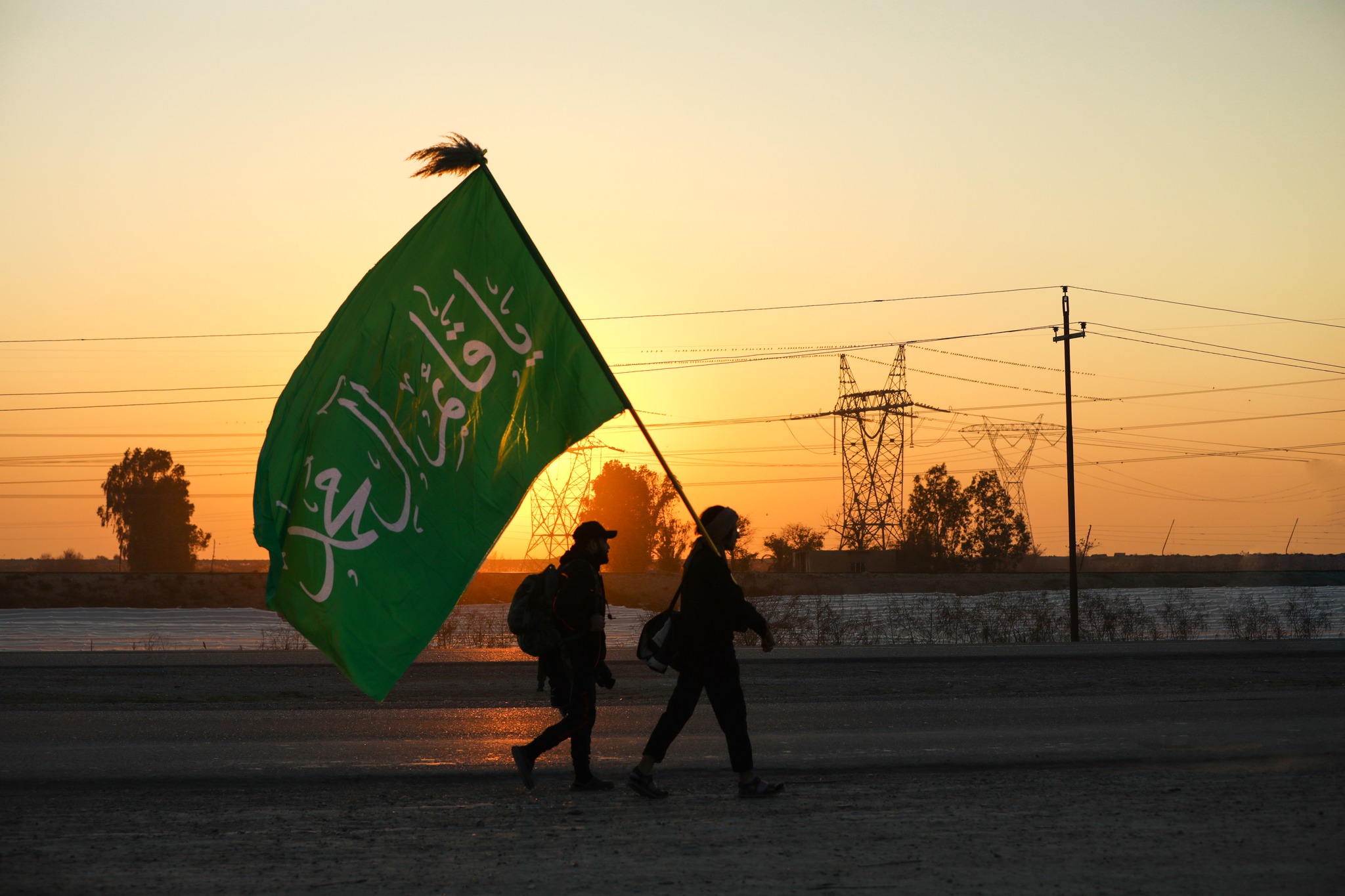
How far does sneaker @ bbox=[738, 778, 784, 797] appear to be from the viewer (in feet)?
26.7

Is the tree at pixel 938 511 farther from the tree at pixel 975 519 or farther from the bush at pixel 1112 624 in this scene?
the bush at pixel 1112 624

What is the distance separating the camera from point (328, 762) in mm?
9977

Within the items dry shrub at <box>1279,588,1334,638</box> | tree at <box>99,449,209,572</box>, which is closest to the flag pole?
dry shrub at <box>1279,588,1334,638</box>

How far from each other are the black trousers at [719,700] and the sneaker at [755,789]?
124 mm

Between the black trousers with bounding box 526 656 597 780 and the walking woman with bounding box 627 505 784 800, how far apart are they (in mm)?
452

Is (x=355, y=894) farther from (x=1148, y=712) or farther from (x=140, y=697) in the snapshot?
(x=140, y=697)

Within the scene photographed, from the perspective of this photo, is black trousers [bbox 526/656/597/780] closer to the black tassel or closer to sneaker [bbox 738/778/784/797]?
sneaker [bbox 738/778/784/797]

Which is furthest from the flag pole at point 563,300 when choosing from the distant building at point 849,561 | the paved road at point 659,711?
the distant building at point 849,561

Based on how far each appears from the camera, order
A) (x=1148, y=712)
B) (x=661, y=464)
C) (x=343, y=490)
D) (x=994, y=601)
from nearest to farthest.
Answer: (x=343, y=490)
(x=661, y=464)
(x=1148, y=712)
(x=994, y=601)

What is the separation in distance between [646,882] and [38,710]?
11710 millimetres

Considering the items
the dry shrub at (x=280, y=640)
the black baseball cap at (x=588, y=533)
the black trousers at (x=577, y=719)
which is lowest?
the dry shrub at (x=280, y=640)

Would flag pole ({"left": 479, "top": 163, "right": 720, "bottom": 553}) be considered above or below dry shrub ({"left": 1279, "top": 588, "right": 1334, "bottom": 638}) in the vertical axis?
above

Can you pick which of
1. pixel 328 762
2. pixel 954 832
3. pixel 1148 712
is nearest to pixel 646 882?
pixel 954 832

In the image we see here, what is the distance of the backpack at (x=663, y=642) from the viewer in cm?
819
